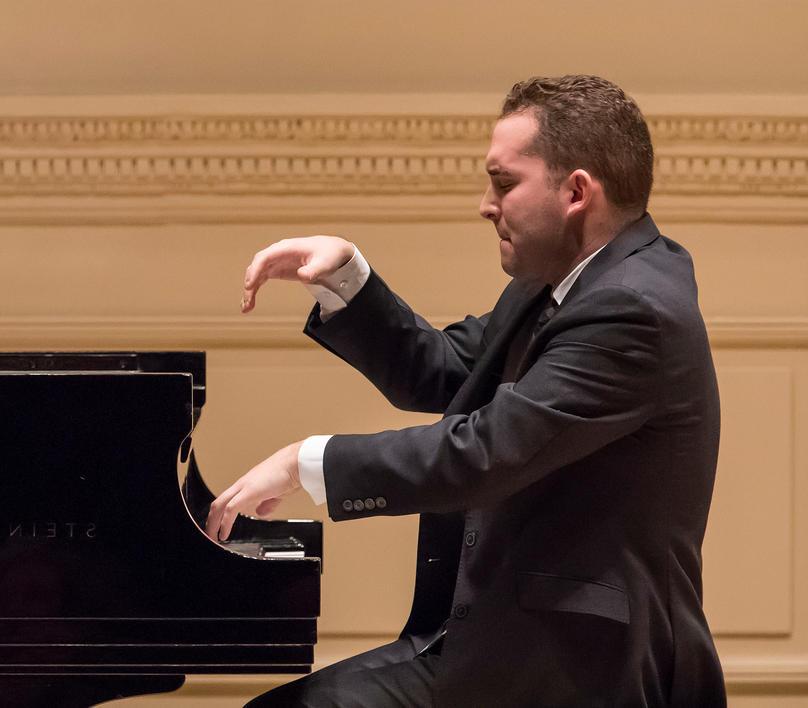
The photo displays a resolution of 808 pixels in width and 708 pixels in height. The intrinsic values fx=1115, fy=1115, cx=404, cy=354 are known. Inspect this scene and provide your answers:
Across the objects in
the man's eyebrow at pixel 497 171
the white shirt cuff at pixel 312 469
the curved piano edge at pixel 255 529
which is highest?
the man's eyebrow at pixel 497 171

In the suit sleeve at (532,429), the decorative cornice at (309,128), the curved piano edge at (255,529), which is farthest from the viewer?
the decorative cornice at (309,128)

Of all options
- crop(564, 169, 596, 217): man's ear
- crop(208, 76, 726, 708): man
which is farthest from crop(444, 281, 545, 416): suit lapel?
crop(564, 169, 596, 217): man's ear

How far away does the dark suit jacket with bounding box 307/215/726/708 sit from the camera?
1.48m

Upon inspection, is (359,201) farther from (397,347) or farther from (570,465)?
(570,465)

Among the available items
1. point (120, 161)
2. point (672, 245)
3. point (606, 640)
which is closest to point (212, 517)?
point (606, 640)

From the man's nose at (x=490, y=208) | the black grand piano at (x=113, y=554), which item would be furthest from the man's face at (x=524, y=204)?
the black grand piano at (x=113, y=554)

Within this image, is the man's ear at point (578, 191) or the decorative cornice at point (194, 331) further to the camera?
the decorative cornice at point (194, 331)

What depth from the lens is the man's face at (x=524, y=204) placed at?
1629mm

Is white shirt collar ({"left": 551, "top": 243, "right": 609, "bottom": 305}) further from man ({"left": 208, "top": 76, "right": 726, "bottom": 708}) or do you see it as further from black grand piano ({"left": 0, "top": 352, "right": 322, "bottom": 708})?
black grand piano ({"left": 0, "top": 352, "right": 322, "bottom": 708})

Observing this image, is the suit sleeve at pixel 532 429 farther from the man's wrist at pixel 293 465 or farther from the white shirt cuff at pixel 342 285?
the white shirt cuff at pixel 342 285

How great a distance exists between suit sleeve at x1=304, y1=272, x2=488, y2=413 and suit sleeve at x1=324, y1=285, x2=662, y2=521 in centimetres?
40

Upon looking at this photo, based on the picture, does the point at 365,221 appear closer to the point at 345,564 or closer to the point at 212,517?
the point at 345,564

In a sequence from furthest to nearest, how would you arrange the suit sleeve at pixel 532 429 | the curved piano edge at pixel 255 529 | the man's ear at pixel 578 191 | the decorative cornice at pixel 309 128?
the decorative cornice at pixel 309 128
the curved piano edge at pixel 255 529
the man's ear at pixel 578 191
the suit sleeve at pixel 532 429

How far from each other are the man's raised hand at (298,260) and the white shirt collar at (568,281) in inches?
13.6
